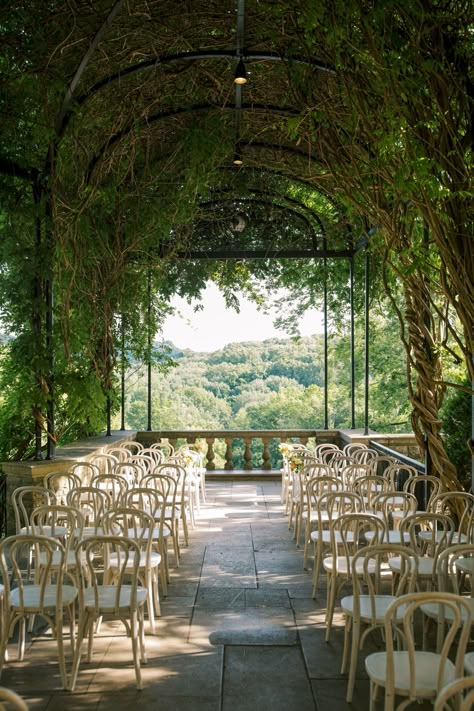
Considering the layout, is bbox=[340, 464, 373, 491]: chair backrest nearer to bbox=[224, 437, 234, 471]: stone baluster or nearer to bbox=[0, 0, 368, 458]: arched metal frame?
bbox=[0, 0, 368, 458]: arched metal frame

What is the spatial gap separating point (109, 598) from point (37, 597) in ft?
1.45

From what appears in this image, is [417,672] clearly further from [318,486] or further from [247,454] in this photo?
[247,454]

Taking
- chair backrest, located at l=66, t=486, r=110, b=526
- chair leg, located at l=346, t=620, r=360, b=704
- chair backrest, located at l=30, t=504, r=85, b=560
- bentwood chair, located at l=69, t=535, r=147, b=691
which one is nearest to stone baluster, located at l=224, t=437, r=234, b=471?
chair backrest, located at l=66, t=486, r=110, b=526

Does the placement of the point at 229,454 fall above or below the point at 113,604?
above

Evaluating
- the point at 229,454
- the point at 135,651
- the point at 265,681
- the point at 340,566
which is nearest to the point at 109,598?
the point at 135,651

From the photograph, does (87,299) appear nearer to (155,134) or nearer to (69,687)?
(155,134)

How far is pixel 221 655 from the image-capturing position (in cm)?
408

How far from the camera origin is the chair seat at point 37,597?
12.4 feet

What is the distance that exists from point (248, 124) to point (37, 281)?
3341 mm

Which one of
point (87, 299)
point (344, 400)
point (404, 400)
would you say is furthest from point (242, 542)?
point (344, 400)

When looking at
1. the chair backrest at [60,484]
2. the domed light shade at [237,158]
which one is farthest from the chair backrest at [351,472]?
the domed light shade at [237,158]

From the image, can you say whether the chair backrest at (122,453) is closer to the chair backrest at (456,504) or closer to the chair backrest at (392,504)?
the chair backrest at (392,504)

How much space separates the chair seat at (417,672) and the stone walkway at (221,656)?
0.51m

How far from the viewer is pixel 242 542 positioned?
6977mm
